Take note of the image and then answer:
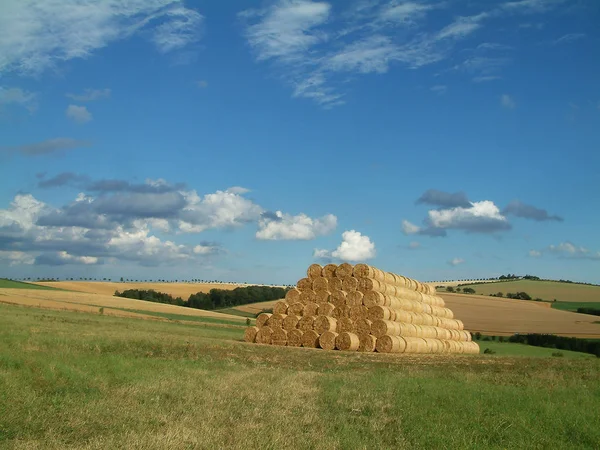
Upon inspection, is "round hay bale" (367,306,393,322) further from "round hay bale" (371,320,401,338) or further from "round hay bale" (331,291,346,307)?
"round hay bale" (331,291,346,307)

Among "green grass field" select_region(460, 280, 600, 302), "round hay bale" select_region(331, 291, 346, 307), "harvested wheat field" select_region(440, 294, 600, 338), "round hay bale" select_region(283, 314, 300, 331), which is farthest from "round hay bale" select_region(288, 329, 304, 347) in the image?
"green grass field" select_region(460, 280, 600, 302)

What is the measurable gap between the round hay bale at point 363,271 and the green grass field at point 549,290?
50.7 m

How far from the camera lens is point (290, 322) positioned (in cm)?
2745

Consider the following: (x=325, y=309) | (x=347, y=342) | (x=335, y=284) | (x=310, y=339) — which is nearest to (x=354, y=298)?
(x=335, y=284)

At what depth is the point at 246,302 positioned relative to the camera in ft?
269

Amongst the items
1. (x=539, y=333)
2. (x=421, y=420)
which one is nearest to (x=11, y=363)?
(x=421, y=420)

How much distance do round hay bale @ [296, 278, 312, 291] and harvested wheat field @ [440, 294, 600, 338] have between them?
26.3m

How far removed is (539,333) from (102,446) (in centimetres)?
4585

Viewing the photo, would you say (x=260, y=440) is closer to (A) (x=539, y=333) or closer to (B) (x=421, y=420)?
(B) (x=421, y=420)

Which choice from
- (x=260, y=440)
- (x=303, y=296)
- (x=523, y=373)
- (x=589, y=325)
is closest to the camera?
(x=260, y=440)

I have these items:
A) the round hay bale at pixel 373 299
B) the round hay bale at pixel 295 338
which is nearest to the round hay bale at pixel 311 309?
the round hay bale at pixel 295 338

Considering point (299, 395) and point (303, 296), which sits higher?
point (303, 296)

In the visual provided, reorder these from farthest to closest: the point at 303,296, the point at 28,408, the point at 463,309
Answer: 1. the point at 463,309
2. the point at 303,296
3. the point at 28,408

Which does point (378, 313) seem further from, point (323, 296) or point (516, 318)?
point (516, 318)
